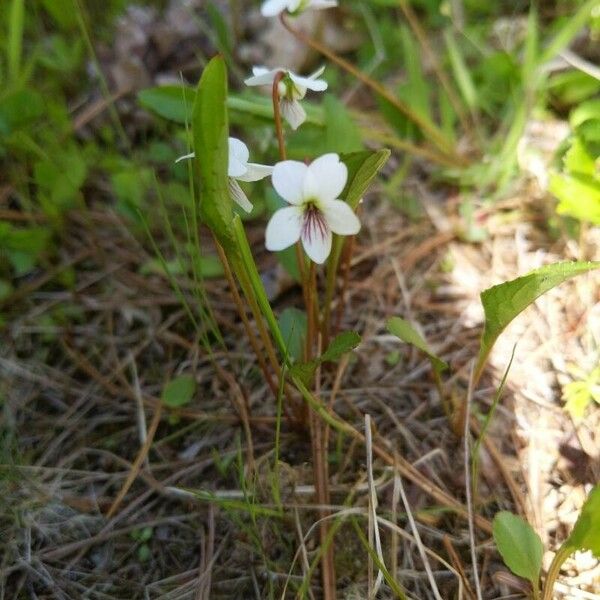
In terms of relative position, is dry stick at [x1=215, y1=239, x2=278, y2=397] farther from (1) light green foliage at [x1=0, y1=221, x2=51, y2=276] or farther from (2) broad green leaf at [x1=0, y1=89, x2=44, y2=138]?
(2) broad green leaf at [x1=0, y1=89, x2=44, y2=138]

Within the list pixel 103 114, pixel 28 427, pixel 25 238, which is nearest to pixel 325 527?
pixel 28 427

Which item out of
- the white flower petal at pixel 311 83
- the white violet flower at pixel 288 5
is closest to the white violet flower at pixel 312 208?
the white flower petal at pixel 311 83

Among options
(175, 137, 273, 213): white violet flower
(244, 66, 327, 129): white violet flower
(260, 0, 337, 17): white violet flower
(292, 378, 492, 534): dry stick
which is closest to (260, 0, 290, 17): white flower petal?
(260, 0, 337, 17): white violet flower

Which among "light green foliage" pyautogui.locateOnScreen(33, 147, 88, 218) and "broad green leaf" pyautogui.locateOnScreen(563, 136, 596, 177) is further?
"light green foliage" pyautogui.locateOnScreen(33, 147, 88, 218)

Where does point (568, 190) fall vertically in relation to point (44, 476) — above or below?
above

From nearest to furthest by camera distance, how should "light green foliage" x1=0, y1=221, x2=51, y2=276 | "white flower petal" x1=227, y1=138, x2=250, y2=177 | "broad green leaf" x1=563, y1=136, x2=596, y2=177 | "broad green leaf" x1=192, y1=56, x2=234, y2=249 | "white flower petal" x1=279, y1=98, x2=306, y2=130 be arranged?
"broad green leaf" x1=192, y1=56, x2=234, y2=249, "white flower petal" x1=227, y1=138, x2=250, y2=177, "white flower petal" x1=279, y1=98, x2=306, y2=130, "broad green leaf" x1=563, y1=136, x2=596, y2=177, "light green foliage" x1=0, y1=221, x2=51, y2=276

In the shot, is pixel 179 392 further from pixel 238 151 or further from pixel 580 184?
pixel 580 184

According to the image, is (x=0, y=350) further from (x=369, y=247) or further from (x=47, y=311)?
(x=369, y=247)

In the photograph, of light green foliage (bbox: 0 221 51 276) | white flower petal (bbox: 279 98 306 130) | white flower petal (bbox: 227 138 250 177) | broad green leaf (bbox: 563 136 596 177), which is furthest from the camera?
light green foliage (bbox: 0 221 51 276)
